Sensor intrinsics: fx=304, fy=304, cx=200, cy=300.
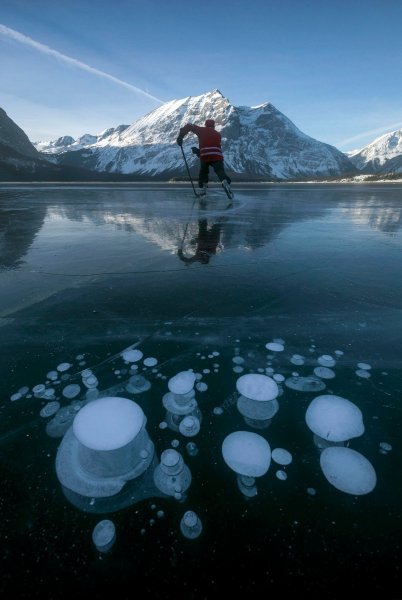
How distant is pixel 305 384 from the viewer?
1.88 meters

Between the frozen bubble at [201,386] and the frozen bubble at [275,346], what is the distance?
616 mm

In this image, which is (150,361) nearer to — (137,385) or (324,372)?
(137,385)

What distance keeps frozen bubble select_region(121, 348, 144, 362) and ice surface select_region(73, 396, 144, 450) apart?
469 millimetres

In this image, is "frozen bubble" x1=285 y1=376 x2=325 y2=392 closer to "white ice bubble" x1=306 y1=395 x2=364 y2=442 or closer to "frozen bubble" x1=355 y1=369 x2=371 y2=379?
"white ice bubble" x1=306 y1=395 x2=364 y2=442

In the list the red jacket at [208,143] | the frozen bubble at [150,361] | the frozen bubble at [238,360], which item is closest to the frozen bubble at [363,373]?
the frozen bubble at [238,360]

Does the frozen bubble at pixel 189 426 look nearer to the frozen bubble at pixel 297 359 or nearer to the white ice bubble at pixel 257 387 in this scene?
the white ice bubble at pixel 257 387

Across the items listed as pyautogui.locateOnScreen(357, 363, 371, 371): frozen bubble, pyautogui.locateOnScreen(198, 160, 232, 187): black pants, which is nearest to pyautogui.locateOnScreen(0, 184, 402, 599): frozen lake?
pyautogui.locateOnScreen(357, 363, 371, 371): frozen bubble

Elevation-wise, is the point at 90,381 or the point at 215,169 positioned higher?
the point at 215,169

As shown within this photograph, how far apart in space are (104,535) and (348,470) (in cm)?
106

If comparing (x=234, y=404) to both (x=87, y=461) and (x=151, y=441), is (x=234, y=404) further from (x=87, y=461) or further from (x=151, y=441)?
(x=87, y=461)

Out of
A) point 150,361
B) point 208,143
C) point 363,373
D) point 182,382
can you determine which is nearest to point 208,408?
point 182,382

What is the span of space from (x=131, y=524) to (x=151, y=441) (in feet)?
1.23

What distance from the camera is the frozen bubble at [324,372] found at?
76.0 inches

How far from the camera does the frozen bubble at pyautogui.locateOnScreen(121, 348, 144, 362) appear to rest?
2.10m
